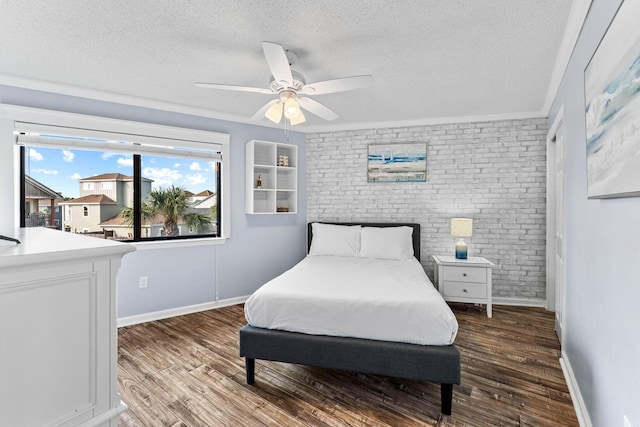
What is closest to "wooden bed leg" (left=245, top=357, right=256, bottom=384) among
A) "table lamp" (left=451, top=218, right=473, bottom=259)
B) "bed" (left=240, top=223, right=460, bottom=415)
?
"bed" (left=240, top=223, right=460, bottom=415)

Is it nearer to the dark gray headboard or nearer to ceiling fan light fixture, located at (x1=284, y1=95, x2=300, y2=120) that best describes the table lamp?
the dark gray headboard

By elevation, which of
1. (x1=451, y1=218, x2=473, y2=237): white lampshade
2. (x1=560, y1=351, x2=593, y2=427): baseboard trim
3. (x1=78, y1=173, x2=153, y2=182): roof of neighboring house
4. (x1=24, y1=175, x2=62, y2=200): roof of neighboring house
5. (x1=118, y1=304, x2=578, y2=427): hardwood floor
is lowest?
(x1=118, y1=304, x2=578, y2=427): hardwood floor

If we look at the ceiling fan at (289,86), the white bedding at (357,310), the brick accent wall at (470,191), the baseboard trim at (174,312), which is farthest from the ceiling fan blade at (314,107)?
the baseboard trim at (174,312)

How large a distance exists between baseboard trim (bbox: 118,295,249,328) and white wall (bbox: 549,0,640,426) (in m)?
3.47

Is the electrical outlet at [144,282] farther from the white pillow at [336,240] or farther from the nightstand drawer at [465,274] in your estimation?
the nightstand drawer at [465,274]

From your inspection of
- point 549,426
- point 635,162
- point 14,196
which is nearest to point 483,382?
point 549,426

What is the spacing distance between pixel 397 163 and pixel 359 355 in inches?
115

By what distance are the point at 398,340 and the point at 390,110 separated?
8.98ft

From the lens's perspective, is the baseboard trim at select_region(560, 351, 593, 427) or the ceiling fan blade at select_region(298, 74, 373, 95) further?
the ceiling fan blade at select_region(298, 74, 373, 95)

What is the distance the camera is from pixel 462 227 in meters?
3.78

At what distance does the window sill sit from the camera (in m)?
3.47

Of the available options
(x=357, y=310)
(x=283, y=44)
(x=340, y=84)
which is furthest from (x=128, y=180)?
(x=357, y=310)

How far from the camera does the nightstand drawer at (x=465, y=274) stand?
11.9 ft

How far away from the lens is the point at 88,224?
3.34m
